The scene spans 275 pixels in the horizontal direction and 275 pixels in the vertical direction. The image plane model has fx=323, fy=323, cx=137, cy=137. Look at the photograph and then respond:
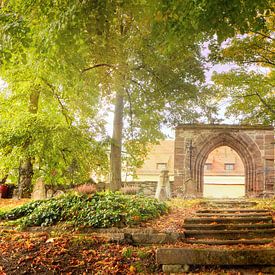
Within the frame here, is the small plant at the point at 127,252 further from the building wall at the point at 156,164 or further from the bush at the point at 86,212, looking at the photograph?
the building wall at the point at 156,164

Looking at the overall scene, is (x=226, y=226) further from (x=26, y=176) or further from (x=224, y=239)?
(x=26, y=176)

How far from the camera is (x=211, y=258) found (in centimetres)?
532

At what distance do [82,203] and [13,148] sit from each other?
5.64 m

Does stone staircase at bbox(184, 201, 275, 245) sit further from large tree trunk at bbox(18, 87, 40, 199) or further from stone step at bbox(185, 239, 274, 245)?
large tree trunk at bbox(18, 87, 40, 199)

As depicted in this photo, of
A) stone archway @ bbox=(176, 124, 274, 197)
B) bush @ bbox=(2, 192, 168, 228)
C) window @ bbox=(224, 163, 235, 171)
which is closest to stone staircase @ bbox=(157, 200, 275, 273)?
bush @ bbox=(2, 192, 168, 228)

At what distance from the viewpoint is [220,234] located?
288 inches

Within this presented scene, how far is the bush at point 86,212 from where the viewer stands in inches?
288

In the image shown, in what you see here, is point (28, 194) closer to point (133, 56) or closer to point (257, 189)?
point (133, 56)

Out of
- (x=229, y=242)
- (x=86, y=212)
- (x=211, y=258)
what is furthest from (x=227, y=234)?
(x=86, y=212)

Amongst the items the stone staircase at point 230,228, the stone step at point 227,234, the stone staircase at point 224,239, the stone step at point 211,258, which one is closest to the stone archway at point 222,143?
the stone staircase at point 224,239

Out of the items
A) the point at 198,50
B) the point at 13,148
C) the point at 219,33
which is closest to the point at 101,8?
the point at 219,33

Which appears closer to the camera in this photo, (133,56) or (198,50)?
(133,56)

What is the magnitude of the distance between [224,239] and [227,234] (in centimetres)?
15

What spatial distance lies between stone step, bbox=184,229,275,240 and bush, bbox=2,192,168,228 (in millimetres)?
1282
